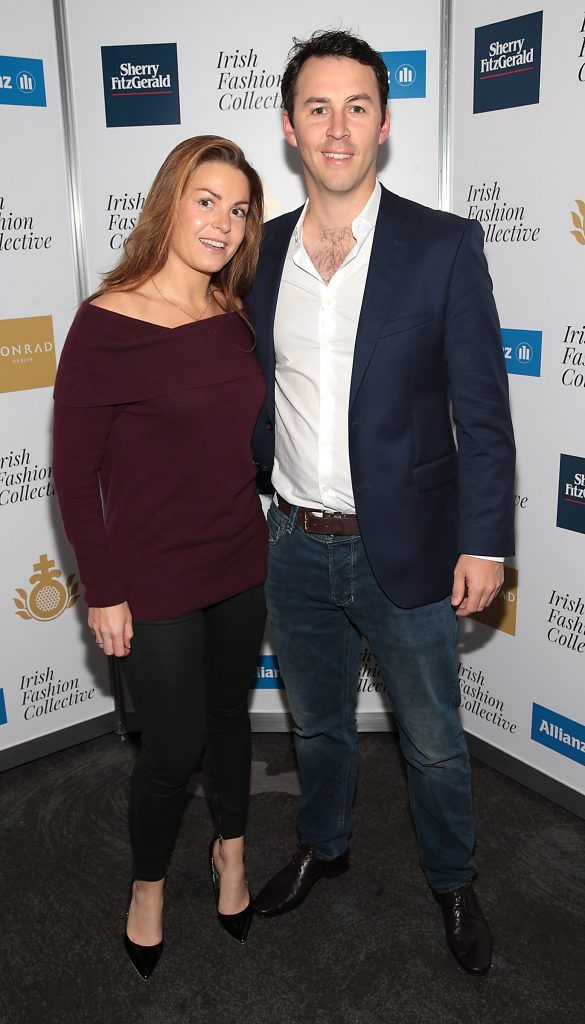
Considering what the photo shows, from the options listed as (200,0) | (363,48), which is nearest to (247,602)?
(363,48)

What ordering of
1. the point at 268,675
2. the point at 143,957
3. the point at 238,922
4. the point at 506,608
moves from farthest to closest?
the point at 268,675 < the point at 506,608 < the point at 238,922 < the point at 143,957

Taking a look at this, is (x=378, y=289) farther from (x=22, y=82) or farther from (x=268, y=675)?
(x=268, y=675)

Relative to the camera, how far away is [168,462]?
1921 mm

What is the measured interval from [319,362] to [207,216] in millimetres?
385

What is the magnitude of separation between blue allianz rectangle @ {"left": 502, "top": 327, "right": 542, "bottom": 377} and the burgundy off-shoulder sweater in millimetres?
1000

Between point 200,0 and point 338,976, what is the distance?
2705 mm

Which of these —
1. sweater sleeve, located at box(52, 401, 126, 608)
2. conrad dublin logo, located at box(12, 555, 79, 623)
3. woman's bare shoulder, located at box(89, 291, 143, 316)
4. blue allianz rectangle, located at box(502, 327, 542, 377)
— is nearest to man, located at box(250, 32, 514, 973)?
woman's bare shoulder, located at box(89, 291, 143, 316)

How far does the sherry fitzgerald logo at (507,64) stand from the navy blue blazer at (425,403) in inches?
31.2

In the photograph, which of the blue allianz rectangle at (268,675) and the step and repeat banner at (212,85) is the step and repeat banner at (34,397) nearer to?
the step and repeat banner at (212,85)

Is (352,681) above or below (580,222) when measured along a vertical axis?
below

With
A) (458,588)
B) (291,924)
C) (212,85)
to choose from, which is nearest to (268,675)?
(291,924)

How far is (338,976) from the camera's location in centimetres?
219

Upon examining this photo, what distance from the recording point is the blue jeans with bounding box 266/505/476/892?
6.84 ft

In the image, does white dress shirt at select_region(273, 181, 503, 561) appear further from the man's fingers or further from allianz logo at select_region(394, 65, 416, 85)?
allianz logo at select_region(394, 65, 416, 85)
